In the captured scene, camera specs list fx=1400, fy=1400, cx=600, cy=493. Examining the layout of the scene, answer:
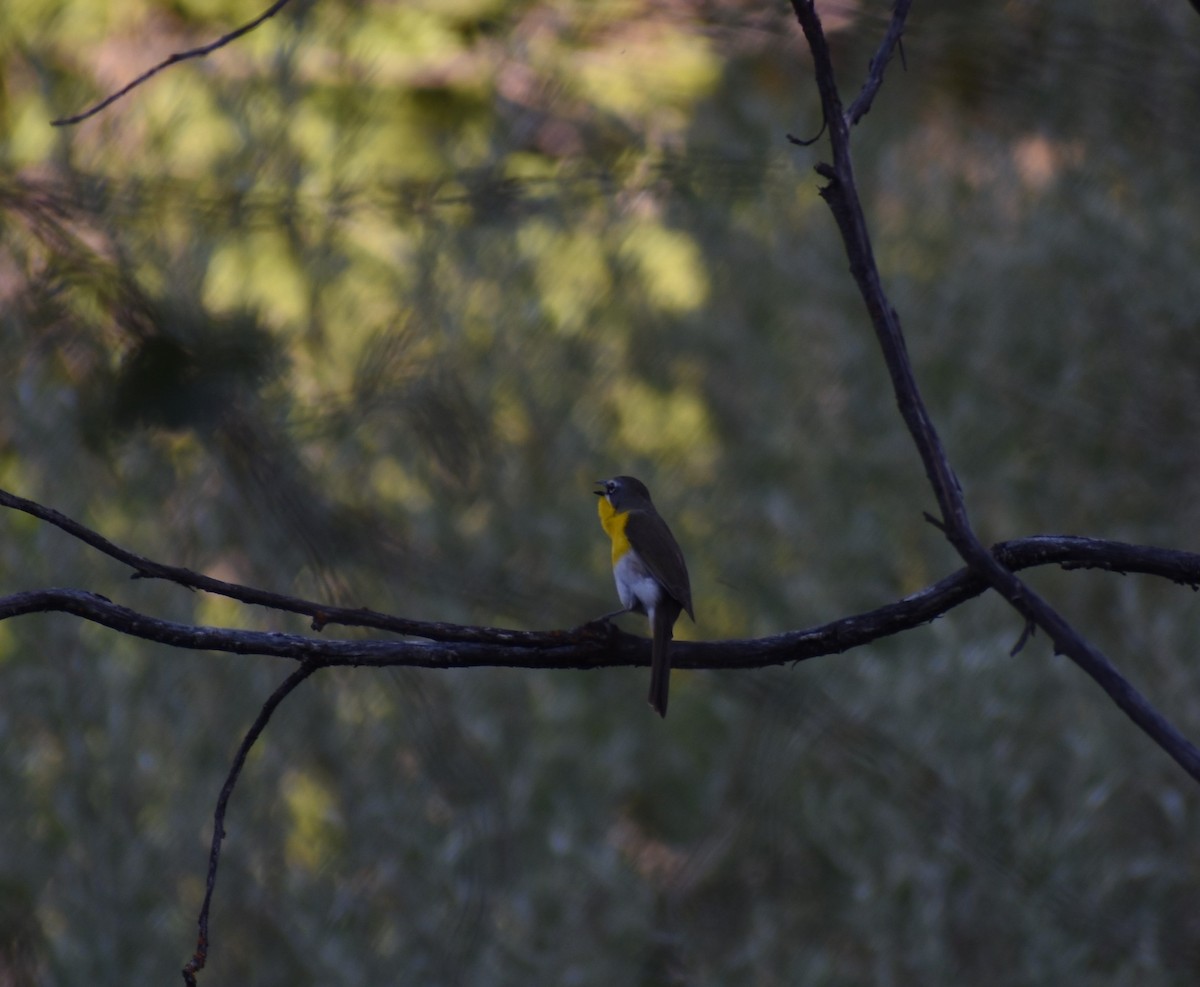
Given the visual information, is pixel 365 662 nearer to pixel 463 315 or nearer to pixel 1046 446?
pixel 463 315

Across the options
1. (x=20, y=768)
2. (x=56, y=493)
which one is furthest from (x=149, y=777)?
(x=56, y=493)

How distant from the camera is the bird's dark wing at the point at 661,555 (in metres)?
2.12

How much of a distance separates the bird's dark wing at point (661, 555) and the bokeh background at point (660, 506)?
21cm

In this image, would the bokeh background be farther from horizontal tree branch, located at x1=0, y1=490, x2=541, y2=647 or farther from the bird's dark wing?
horizontal tree branch, located at x1=0, y1=490, x2=541, y2=647

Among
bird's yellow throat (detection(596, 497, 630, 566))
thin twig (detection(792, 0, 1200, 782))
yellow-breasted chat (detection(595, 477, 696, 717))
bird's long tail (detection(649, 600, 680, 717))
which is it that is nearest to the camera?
thin twig (detection(792, 0, 1200, 782))

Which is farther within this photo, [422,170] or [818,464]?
[818,464]

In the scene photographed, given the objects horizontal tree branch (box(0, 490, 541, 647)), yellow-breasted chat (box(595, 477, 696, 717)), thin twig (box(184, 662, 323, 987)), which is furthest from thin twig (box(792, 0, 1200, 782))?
yellow-breasted chat (box(595, 477, 696, 717))

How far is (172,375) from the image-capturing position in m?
1.14

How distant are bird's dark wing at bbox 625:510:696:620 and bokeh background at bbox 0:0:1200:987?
8.4 inches

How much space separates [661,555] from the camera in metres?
2.19

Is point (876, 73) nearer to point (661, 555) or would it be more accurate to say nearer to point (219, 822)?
point (219, 822)

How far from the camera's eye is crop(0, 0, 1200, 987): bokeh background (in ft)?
8.87

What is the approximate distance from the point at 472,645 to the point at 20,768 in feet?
9.28

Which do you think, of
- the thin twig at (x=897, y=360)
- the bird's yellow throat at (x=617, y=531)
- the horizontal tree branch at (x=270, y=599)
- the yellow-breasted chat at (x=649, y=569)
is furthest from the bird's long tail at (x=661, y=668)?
the thin twig at (x=897, y=360)
